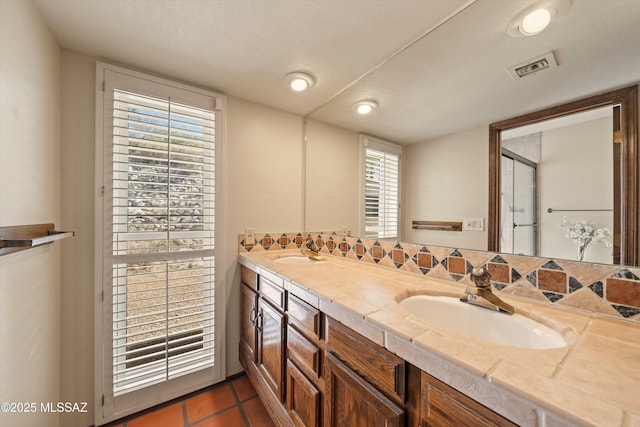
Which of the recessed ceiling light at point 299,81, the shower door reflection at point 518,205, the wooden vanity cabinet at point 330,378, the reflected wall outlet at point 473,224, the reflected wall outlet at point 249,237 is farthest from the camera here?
the reflected wall outlet at point 249,237

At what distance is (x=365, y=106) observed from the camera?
1.68 meters

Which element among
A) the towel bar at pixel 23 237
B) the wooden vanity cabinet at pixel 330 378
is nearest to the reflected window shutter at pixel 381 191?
the wooden vanity cabinet at pixel 330 378

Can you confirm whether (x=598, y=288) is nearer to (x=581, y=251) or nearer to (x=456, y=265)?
(x=581, y=251)

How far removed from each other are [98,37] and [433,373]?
6.89 feet

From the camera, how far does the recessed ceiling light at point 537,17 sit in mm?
855

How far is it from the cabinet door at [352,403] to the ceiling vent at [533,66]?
4.18 feet

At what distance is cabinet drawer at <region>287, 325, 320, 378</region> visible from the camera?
101 centimetres

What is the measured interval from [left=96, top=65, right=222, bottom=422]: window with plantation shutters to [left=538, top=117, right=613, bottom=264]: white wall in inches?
73.4

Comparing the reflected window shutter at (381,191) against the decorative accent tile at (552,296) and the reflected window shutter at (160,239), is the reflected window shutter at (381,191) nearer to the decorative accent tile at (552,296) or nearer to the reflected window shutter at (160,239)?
the decorative accent tile at (552,296)

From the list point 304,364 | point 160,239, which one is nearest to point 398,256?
point 304,364

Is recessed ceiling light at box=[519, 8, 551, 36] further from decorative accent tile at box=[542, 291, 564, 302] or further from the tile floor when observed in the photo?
the tile floor

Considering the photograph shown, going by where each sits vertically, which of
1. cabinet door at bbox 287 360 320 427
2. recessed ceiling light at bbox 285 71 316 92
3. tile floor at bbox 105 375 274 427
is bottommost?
tile floor at bbox 105 375 274 427

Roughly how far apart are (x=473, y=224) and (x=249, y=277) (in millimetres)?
1434

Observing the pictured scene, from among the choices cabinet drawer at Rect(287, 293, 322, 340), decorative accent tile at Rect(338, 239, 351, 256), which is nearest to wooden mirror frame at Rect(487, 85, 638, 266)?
cabinet drawer at Rect(287, 293, 322, 340)
